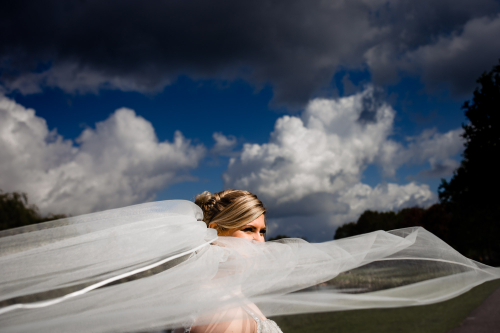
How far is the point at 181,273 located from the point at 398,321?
12.2 meters

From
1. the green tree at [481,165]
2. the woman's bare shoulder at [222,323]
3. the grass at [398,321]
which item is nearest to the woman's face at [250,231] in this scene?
the woman's bare shoulder at [222,323]

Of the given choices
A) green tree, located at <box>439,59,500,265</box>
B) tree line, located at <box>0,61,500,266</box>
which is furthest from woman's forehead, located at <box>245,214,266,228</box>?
green tree, located at <box>439,59,500,265</box>

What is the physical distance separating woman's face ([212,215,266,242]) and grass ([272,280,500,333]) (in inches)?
260

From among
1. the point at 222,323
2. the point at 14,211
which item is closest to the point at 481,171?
the point at 222,323

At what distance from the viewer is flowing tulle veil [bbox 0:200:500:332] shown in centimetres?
197

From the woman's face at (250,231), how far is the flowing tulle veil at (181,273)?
536 millimetres

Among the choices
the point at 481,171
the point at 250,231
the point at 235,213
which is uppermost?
the point at 481,171

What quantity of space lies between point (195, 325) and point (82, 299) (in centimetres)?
70

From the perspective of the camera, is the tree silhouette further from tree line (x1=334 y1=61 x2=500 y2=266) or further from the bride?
the bride

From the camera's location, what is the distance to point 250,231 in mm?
3271

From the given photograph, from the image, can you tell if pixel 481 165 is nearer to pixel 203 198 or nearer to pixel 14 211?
pixel 203 198

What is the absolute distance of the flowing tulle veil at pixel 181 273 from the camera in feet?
6.46

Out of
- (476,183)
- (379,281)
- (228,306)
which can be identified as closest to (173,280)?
(228,306)

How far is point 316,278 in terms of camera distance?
7.66 ft
